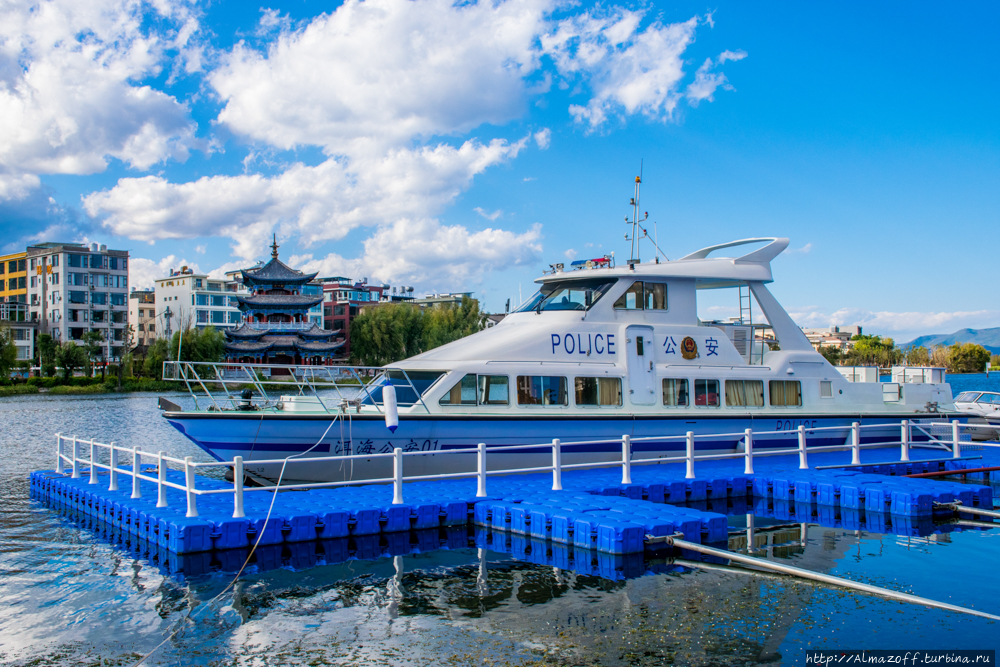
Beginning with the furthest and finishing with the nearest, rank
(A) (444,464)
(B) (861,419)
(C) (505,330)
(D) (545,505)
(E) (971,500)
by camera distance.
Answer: (B) (861,419) < (C) (505,330) < (A) (444,464) < (E) (971,500) < (D) (545,505)

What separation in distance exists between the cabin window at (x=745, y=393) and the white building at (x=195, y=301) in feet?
313

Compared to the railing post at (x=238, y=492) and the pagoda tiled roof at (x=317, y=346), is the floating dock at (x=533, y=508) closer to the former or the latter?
the railing post at (x=238, y=492)

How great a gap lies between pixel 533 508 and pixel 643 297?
23.0 ft

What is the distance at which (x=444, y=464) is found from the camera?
14.9 meters

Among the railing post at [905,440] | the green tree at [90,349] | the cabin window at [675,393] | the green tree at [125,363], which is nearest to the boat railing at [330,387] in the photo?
the cabin window at [675,393]

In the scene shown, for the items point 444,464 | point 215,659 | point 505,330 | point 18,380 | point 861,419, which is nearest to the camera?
→ point 215,659

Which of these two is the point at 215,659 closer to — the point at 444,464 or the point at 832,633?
the point at 832,633

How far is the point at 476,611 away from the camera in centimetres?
813

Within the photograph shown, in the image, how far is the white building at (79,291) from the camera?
90438 mm

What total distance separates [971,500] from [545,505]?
7731 millimetres

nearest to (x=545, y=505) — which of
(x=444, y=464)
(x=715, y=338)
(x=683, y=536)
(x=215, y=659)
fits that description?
(x=683, y=536)

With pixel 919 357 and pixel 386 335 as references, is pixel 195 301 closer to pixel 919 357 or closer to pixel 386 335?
pixel 386 335

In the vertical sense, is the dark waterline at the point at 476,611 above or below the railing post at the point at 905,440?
below

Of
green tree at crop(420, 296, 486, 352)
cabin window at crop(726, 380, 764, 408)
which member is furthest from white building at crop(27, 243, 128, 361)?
cabin window at crop(726, 380, 764, 408)
